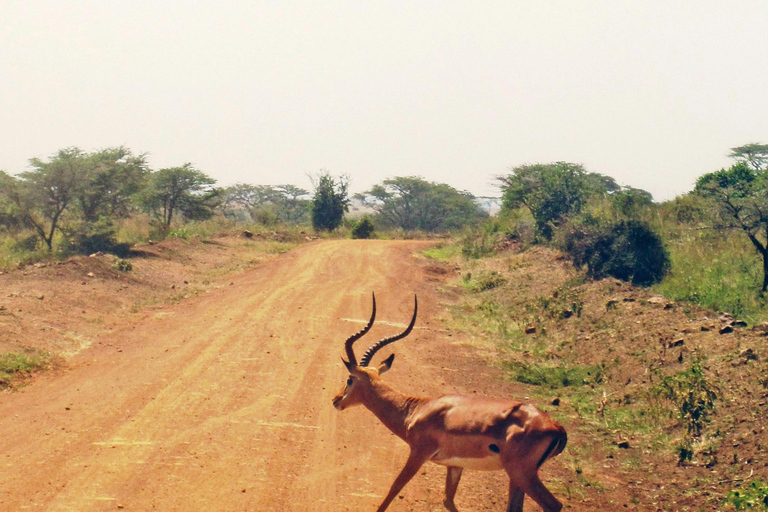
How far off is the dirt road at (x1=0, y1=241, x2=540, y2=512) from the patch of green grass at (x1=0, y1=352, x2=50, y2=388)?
356mm

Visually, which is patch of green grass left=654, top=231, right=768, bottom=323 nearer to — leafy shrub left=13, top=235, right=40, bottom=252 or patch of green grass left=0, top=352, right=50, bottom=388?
patch of green grass left=0, top=352, right=50, bottom=388

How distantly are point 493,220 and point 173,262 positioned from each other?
14428mm

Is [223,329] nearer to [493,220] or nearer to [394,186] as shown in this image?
[493,220]

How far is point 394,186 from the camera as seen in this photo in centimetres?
5550

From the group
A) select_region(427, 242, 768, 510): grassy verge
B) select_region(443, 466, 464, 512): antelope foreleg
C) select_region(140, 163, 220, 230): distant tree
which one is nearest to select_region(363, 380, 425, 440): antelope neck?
Result: select_region(443, 466, 464, 512): antelope foreleg

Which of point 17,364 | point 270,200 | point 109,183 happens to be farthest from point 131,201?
point 270,200

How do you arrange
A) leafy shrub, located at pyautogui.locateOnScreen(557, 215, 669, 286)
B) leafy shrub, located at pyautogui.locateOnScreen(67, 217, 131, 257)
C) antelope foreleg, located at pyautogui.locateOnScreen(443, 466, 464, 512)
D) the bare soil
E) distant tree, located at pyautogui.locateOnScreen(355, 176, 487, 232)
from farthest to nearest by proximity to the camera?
distant tree, located at pyautogui.locateOnScreen(355, 176, 487, 232), leafy shrub, located at pyautogui.locateOnScreen(67, 217, 131, 257), leafy shrub, located at pyautogui.locateOnScreen(557, 215, 669, 286), the bare soil, antelope foreleg, located at pyautogui.locateOnScreen(443, 466, 464, 512)

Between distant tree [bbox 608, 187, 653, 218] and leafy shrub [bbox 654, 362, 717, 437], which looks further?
distant tree [bbox 608, 187, 653, 218]

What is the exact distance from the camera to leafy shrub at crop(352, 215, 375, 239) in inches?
1588

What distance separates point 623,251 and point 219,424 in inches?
450

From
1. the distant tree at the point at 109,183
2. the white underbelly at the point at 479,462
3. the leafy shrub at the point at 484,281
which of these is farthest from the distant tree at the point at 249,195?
the white underbelly at the point at 479,462

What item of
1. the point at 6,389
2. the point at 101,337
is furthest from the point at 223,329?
the point at 6,389

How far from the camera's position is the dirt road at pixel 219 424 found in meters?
6.54

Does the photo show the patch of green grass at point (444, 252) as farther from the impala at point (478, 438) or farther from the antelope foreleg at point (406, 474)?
the antelope foreleg at point (406, 474)
